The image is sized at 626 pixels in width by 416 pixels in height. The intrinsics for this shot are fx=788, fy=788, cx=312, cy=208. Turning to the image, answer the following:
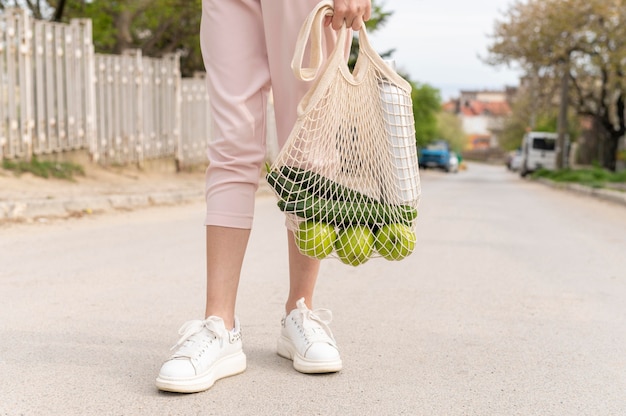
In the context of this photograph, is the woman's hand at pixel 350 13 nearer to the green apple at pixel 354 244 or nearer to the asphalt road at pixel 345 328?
the green apple at pixel 354 244

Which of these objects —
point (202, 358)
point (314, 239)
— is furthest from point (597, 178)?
point (202, 358)

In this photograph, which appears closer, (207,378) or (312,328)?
(207,378)

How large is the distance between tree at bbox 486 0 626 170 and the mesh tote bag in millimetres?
22527

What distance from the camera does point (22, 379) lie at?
7.49 ft

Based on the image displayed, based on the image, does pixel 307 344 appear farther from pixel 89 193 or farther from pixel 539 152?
pixel 539 152

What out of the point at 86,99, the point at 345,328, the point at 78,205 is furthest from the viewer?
the point at 86,99

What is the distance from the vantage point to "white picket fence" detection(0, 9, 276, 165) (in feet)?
29.9

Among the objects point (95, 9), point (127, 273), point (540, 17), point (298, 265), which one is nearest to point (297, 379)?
point (298, 265)

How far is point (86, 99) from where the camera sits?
1081cm

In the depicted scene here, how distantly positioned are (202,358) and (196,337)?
0.10m

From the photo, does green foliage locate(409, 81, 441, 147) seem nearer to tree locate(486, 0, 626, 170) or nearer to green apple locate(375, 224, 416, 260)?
tree locate(486, 0, 626, 170)

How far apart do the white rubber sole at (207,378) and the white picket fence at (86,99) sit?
731 centimetres

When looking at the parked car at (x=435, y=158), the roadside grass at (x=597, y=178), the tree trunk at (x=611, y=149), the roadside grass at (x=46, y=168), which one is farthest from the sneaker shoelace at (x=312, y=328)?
the parked car at (x=435, y=158)

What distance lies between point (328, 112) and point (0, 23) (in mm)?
7672
